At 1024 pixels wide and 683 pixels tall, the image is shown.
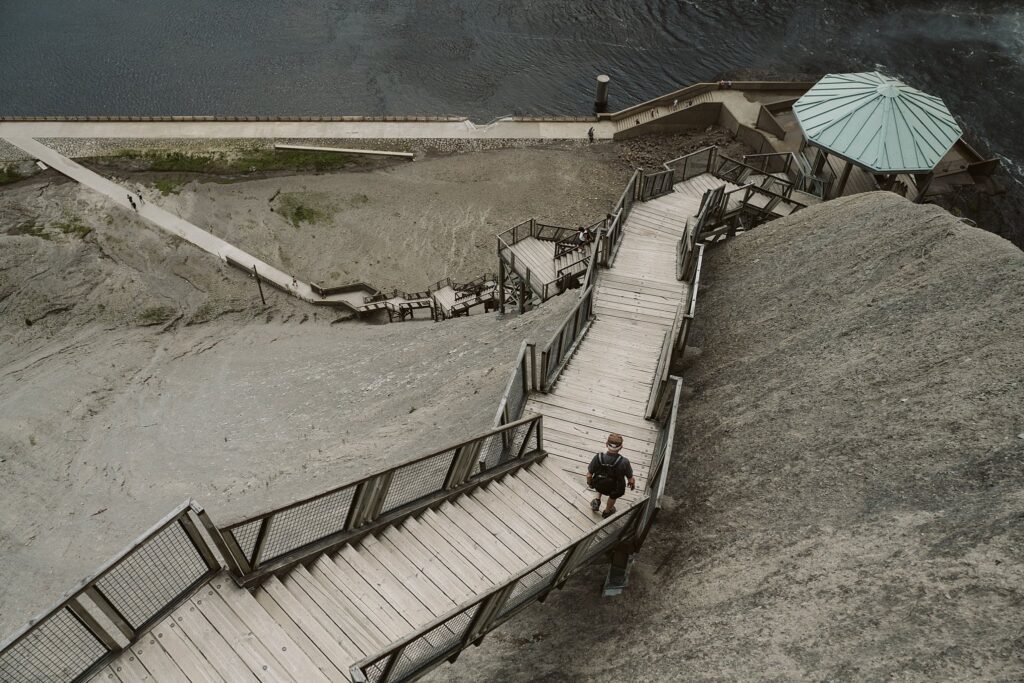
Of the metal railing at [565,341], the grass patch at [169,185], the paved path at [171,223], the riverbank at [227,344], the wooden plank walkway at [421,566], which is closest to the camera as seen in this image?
the wooden plank walkway at [421,566]

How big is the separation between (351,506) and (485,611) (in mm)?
2199

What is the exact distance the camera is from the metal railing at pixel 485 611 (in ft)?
24.3

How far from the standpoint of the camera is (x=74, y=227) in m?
30.6

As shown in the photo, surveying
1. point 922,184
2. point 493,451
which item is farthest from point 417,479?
point 922,184

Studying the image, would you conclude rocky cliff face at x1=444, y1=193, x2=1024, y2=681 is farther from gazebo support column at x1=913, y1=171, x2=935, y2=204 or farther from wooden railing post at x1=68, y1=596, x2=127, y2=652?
gazebo support column at x1=913, y1=171, x2=935, y2=204

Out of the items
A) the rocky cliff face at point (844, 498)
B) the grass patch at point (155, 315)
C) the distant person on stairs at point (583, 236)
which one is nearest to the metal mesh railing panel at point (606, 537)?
the rocky cliff face at point (844, 498)

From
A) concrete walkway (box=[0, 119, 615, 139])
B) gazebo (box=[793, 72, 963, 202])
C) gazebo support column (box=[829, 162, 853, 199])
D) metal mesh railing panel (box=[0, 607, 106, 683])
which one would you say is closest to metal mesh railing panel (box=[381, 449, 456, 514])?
metal mesh railing panel (box=[0, 607, 106, 683])

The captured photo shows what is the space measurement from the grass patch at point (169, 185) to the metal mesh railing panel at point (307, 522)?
2939 centimetres

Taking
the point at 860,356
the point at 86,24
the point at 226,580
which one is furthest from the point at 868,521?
the point at 86,24

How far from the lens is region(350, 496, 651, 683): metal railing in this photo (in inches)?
292

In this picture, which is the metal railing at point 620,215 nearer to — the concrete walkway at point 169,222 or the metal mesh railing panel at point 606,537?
the metal mesh railing panel at point 606,537

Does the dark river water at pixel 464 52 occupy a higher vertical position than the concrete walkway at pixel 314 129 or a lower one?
higher

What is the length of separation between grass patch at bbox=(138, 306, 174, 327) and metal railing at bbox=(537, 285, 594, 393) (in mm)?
19467

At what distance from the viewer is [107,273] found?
28.4m
